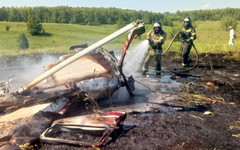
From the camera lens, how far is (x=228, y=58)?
33.9 ft

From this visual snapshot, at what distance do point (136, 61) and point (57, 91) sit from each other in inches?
214

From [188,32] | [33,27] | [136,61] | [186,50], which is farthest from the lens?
[33,27]

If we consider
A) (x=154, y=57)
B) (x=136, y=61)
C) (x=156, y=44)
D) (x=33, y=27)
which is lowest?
(x=136, y=61)

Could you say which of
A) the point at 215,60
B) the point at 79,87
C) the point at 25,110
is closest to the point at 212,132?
the point at 79,87

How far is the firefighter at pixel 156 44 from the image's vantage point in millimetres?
7465

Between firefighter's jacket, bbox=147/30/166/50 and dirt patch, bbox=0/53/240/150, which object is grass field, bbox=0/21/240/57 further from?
dirt patch, bbox=0/53/240/150

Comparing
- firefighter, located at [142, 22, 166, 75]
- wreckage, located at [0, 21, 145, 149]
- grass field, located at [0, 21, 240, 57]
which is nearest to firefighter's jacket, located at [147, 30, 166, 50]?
firefighter, located at [142, 22, 166, 75]

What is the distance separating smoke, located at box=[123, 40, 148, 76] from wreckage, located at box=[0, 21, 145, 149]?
306 cm

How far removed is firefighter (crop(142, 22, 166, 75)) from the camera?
7.46 meters

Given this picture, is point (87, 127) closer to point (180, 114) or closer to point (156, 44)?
point (180, 114)

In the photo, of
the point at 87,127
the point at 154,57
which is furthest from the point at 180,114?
the point at 154,57

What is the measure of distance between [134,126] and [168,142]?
760 millimetres

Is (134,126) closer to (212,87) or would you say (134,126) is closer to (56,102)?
(56,102)

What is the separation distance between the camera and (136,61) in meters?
8.83
